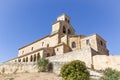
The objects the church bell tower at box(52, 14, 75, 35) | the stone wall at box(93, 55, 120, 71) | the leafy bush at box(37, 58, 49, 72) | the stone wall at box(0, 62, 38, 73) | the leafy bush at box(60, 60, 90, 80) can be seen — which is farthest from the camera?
the church bell tower at box(52, 14, 75, 35)

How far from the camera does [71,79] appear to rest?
21.3 m

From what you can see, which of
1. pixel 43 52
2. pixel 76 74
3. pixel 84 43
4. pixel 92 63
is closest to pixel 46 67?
pixel 92 63

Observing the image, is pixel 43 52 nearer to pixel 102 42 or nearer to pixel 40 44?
pixel 40 44

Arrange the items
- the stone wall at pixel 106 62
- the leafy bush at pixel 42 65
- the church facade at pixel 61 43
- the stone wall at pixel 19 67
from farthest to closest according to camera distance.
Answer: the church facade at pixel 61 43, the stone wall at pixel 19 67, the stone wall at pixel 106 62, the leafy bush at pixel 42 65

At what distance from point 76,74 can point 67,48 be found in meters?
27.3

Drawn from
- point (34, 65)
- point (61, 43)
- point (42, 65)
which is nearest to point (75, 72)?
point (42, 65)

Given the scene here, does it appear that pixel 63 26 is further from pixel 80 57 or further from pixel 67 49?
pixel 80 57

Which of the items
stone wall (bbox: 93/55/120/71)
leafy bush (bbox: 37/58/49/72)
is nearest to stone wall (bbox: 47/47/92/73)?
stone wall (bbox: 93/55/120/71)

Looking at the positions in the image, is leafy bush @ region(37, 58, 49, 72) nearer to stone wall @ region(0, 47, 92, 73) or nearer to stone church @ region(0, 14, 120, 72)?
stone wall @ region(0, 47, 92, 73)

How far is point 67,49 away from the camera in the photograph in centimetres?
4872

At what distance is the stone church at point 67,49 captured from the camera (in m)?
34.5

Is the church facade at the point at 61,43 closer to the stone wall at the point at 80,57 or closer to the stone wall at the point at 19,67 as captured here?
the stone wall at the point at 80,57

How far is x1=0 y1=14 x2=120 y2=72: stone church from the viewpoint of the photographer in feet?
113

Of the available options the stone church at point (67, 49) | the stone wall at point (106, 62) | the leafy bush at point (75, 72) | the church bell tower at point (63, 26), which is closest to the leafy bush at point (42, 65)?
the stone church at point (67, 49)
